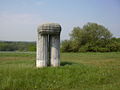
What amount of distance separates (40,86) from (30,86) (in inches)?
17.2

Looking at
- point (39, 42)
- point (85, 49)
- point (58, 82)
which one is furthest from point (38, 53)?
point (85, 49)

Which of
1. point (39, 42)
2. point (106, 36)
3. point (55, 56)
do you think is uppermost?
point (106, 36)

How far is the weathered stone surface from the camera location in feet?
40.3

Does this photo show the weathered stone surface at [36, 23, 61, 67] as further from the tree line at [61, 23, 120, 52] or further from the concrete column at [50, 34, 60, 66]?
the tree line at [61, 23, 120, 52]

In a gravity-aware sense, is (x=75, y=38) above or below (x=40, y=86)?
above

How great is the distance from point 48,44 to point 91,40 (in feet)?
134

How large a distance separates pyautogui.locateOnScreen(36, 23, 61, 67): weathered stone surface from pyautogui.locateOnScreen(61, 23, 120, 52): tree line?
1529 inches

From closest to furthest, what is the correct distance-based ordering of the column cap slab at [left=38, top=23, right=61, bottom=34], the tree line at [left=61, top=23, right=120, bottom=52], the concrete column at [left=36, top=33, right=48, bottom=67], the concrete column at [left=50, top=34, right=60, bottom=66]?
the column cap slab at [left=38, top=23, right=61, bottom=34]
the concrete column at [left=36, top=33, right=48, bottom=67]
the concrete column at [left=50, top=34, right=60, bottom=66]
the tree line at [left=61, top=23, right=120, bottom=52]

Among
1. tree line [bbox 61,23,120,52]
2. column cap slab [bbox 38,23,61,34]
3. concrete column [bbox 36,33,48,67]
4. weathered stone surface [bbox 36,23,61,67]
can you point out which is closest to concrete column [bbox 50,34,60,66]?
weathered stone surface [bbox 36,23,61,67]

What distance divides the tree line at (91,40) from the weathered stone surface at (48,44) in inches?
1529

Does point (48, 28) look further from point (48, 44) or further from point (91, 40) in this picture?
point (91, 40)

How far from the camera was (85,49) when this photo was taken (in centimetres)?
5031

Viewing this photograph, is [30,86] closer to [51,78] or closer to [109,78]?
[51,78]

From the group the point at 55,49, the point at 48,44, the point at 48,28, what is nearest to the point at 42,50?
the point at 48,44
